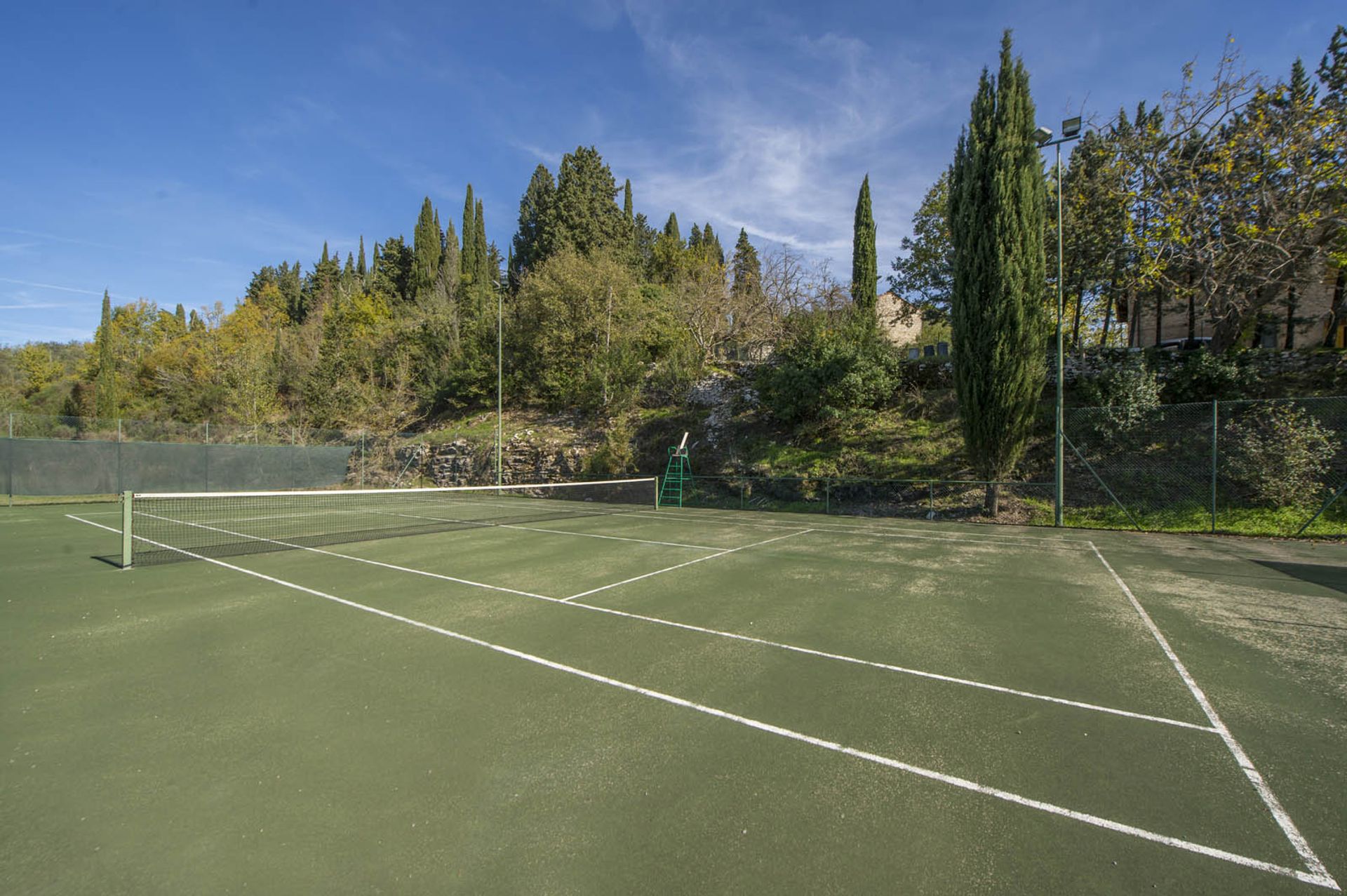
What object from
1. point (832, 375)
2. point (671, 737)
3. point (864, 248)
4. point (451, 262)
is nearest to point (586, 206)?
point (451, 262)

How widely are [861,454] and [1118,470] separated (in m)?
Result: 7.23

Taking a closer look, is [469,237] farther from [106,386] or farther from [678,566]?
[678,566]

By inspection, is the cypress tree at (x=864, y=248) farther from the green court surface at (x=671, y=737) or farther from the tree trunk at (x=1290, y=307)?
the green court surface at (x=671, y=737)

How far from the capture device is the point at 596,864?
257 centimetres

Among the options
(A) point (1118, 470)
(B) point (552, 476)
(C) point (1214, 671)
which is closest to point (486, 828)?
(C) point (1214, 671)

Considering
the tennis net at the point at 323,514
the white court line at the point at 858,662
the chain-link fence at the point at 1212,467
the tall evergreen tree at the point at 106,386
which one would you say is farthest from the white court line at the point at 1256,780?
the tall evergreen tree at the point at 106,386

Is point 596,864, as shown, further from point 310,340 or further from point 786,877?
point 310,340

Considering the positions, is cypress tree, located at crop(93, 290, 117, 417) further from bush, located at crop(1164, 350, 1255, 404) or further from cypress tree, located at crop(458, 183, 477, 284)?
bush, located at crop(1164, 350, 1255, 404)

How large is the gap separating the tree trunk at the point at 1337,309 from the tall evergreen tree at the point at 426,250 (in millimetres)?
57577

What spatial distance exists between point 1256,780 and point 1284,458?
14.9 metres

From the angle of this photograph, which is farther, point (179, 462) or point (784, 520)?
point (179, 462)

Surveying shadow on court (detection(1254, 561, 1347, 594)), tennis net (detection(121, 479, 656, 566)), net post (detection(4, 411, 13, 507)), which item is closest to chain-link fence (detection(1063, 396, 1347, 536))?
shadow on court (detection(1254, 561, 1347, 594))

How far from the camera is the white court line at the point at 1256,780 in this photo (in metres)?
A: 2.57

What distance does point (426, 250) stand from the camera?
56.5 meters
